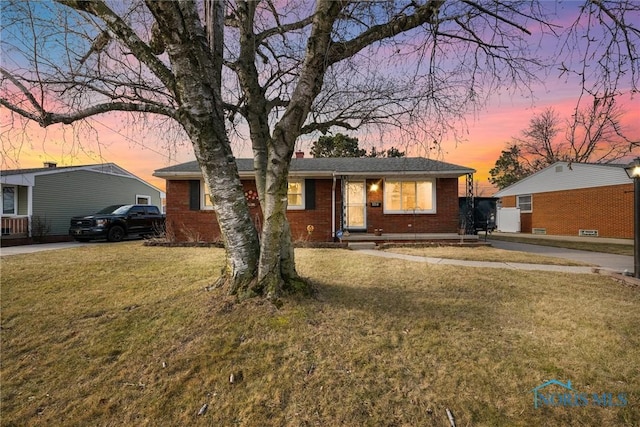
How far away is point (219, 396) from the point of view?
243 centimetres

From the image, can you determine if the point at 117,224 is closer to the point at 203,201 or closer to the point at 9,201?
the point at 9,201

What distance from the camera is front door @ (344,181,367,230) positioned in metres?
12.9

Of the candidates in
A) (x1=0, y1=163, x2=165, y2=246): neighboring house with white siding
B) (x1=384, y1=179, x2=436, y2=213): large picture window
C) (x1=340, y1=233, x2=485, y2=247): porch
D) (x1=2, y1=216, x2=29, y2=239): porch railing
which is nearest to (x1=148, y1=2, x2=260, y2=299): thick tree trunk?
(x1=340, y1=233, x2=485, y2=247): porch

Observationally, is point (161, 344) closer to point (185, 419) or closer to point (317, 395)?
point (185, 419)

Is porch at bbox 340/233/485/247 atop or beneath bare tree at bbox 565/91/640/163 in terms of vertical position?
beneath

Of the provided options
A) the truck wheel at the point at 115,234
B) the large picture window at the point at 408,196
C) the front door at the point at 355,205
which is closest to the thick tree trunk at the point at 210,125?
the front door at the point at 355,205

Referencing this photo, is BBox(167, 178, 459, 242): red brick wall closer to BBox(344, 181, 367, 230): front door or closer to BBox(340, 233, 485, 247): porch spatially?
BBox(344, 181, 367, 230): front door

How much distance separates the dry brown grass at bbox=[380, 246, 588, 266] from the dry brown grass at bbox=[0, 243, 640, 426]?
110 inches

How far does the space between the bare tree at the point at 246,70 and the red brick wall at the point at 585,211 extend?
1607cm

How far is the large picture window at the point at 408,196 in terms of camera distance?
12398 mm

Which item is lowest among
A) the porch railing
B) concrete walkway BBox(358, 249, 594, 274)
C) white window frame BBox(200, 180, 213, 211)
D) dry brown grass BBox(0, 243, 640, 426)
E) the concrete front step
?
dry brown grass BBox(0, 243, 640, 426)

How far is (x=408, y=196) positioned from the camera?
41.4ft

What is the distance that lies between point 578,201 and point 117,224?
25.4 metres

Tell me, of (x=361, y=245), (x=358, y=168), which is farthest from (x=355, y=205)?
(x=361, y=245)
